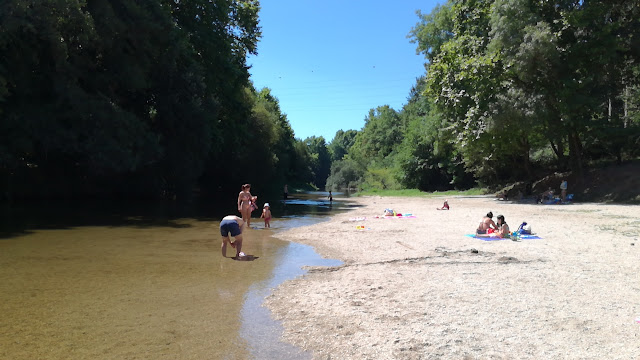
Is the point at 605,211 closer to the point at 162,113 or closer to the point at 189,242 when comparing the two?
the point at 189,242

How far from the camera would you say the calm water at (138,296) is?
4.80m

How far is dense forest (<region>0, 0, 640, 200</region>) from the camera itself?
2072cm

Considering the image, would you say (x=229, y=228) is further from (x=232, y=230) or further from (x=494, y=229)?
(x=494, y=229)

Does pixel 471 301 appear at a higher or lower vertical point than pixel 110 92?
lower

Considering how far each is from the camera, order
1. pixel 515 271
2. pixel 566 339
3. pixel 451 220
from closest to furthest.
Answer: pixel 566 339
pixel 515 271
pixel 451 220

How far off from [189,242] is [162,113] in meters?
16.6

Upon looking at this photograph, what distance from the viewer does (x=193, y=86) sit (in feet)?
87.2

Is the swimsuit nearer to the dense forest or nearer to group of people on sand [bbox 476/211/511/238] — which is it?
group of people on sand [bbox 476/211/511/238]

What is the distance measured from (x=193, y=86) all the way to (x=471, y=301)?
24.6 metres

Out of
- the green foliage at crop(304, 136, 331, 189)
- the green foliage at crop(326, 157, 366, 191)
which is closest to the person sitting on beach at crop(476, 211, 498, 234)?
the green foliage at crop(326, 157, 366, 191)

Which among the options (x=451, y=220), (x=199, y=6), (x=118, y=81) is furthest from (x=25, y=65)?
(x=451, y=220)

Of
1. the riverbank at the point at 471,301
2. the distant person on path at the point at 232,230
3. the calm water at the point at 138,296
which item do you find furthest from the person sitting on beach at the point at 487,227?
the distant person on path at the point at 232,230

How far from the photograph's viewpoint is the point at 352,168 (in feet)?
335

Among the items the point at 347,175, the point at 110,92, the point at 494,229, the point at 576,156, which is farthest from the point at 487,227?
the point at 347,175
